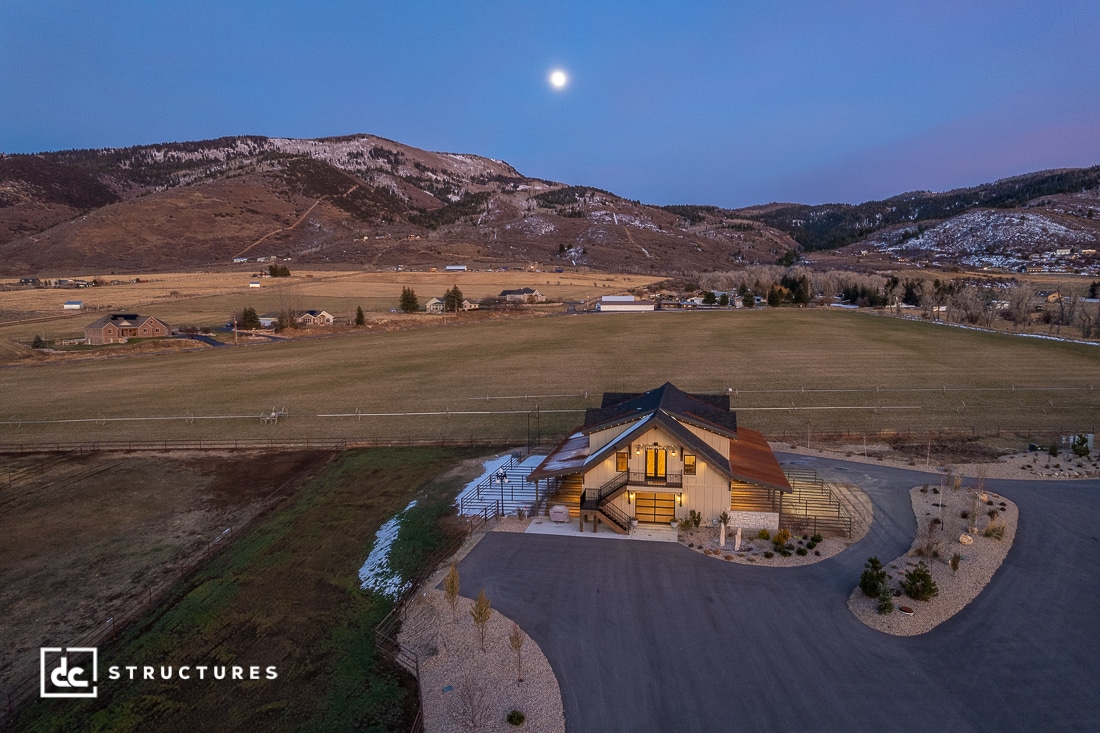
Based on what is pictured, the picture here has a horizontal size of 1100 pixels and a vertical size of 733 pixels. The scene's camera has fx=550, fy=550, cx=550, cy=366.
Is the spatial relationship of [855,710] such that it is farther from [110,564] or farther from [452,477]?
[110,564]

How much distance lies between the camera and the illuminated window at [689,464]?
22906 millimetres

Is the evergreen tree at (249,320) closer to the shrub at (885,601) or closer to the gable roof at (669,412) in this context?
the gable roof at (669,412)

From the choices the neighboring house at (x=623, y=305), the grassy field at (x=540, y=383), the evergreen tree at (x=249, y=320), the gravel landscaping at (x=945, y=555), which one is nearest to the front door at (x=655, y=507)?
the gravel landscaping at (x=945, y=555)

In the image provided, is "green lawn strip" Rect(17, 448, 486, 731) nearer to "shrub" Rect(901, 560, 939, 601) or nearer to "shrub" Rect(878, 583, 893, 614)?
"shrub" Rect(878, 583, 893, 614)

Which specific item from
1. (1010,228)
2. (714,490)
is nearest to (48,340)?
(714,490)

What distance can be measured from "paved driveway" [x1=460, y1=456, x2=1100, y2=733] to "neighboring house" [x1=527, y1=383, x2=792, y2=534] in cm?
236

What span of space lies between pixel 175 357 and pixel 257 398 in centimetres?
2543

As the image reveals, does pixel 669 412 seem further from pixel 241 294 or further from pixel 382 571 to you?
pixel 241 294

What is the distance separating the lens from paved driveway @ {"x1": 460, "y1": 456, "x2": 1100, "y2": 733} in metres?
12.9

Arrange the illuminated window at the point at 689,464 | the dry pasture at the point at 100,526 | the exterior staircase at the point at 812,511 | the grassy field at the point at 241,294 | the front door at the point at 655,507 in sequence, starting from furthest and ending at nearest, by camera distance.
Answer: the grassy field at the point at 241,294 → the front door at the point at 655,507 → the illuminated window at the point at 689,464 → the exterior staircase at the point at 812,511 → the dry pasture at the point at 100,526

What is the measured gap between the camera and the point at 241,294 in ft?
358

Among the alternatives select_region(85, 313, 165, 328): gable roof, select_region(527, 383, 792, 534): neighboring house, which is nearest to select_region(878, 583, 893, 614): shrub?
select_region(527, 383, 792, 534): neighboring house

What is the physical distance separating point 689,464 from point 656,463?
136 centimetres

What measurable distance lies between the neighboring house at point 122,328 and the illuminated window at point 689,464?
7959 centimetres
